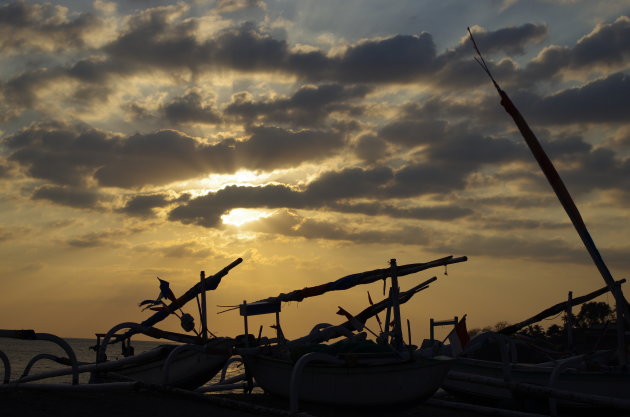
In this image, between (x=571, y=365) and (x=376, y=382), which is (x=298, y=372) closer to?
(x=376, y=382)

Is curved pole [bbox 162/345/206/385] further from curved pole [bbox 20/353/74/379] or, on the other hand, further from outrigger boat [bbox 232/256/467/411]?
curved pole [bbox 20/353/74/379]

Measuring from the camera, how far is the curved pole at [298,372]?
16188 millimetres

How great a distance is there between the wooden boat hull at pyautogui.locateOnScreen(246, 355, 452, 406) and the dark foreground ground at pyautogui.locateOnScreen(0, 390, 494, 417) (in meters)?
0.39

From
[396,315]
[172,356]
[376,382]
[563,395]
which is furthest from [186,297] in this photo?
[563,395]

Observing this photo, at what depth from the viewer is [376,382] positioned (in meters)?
18.0

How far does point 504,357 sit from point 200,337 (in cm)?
1156

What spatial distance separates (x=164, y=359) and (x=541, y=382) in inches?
517

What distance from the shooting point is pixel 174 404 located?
18.2 meters

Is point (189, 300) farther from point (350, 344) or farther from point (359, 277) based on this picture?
point (350, 344)

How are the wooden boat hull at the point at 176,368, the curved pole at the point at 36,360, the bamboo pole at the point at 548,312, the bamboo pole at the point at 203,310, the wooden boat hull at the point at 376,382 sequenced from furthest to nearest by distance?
the bamboo pole at the point at 548,312, the bamboo pole at the point at 203,310, the wooden boat hull at the point at 176,368, the curved pole at the point at 36,360, the wooden boat hull at the point at 376,382

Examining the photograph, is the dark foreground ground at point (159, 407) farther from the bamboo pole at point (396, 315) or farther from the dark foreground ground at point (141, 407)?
the bamboo pole at point (396, 315)

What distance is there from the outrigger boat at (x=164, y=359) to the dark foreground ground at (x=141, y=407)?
1.04m

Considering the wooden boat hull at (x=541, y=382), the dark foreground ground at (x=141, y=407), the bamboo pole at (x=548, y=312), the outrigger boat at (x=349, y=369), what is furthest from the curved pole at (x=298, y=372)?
the bamboo pole at (x=548, y=312)

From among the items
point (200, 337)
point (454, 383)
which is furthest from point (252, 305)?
point (454, 383)
